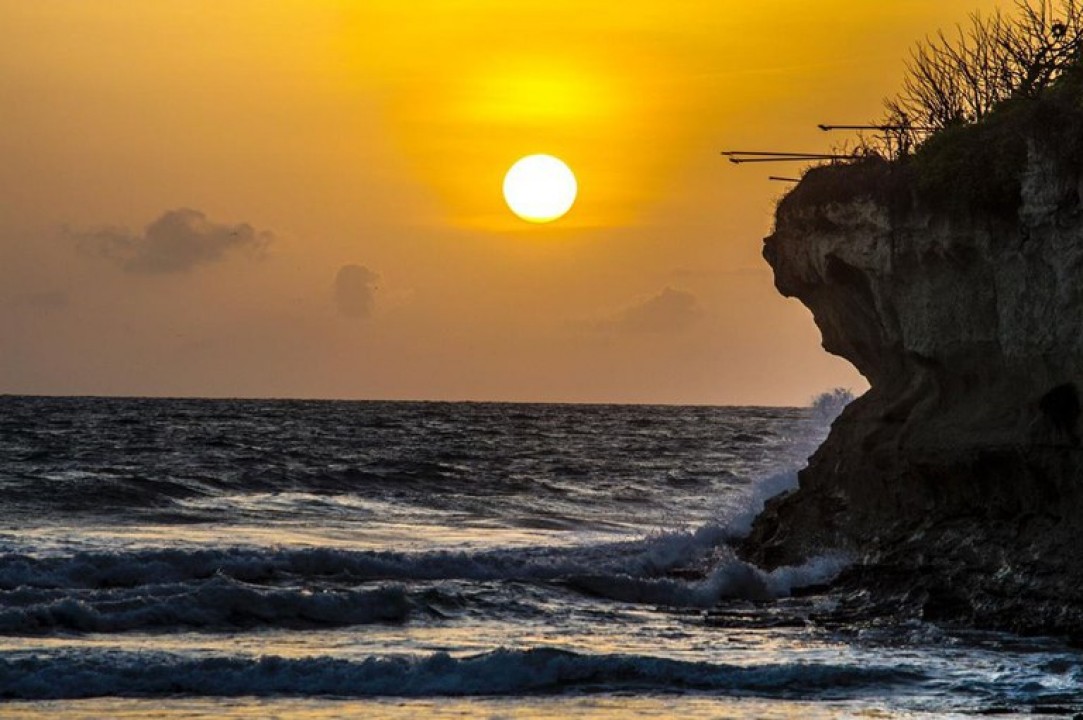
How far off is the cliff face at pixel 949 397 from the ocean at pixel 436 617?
1.03 metres

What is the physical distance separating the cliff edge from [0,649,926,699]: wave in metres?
4.22

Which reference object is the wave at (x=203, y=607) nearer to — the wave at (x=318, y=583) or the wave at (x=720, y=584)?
the wave at (x=318, y=583)

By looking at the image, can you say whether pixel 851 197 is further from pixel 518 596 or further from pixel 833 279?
pixel 518 596

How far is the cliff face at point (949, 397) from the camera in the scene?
787 inches

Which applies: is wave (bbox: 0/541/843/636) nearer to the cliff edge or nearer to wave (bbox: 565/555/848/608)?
wave (bbox: 565/555/848/608)

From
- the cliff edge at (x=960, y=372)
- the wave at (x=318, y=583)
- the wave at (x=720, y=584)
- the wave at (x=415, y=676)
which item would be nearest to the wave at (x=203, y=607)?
the wave at (x=318, y=583)

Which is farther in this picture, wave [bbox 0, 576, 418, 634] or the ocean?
wave [bbox 0, 576, 418, 634]

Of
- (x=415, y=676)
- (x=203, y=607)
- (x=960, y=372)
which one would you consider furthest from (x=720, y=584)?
(x=415, y=676)

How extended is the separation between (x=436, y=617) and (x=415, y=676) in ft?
14.9

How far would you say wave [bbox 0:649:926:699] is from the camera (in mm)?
16281

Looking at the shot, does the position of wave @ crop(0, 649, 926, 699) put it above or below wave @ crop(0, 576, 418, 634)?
below

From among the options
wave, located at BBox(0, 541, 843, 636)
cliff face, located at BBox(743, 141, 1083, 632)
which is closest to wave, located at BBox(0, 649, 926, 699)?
wave, located at BBox(0, 541, 843, 636)

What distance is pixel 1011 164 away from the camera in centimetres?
2123

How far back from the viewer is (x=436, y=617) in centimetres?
2130
